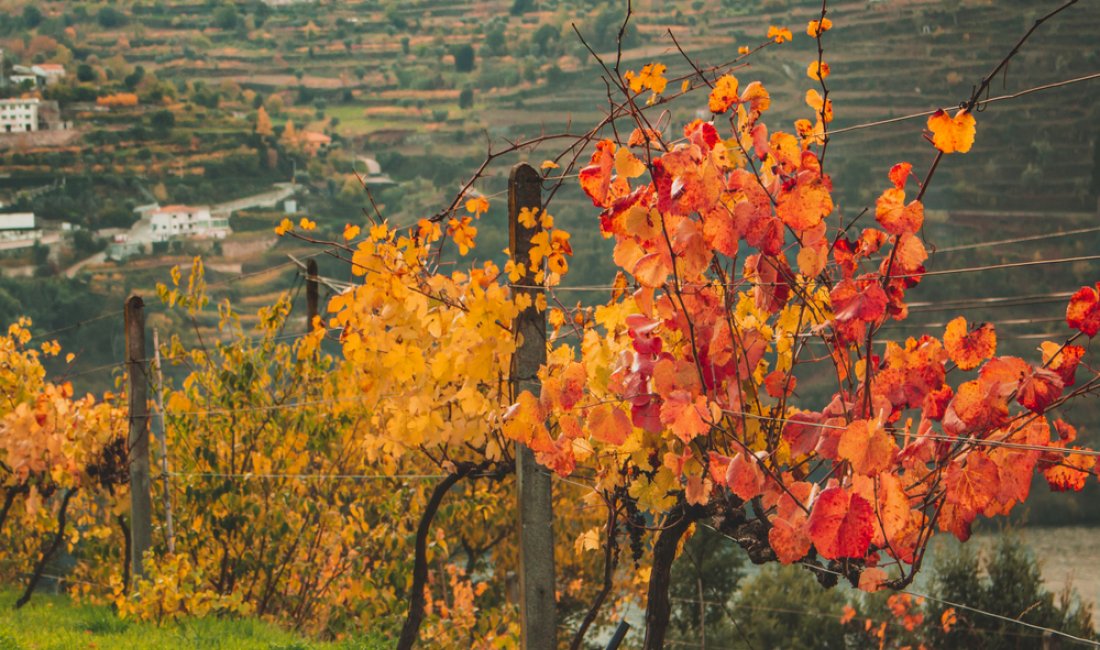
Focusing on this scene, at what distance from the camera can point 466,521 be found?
2066 cm

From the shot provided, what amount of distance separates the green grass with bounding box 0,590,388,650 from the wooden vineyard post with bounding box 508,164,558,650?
2.73 meters

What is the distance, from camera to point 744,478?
10.1 ft

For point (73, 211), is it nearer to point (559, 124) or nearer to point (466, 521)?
point (559, 124)

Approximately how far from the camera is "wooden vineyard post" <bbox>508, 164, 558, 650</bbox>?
15.0ft

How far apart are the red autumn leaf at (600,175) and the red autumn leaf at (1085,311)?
4.38ft

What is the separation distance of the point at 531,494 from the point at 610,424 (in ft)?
3.83

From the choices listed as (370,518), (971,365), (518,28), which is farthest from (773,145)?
(518,28)

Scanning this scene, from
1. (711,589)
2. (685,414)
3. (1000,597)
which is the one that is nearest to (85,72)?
(711,589)

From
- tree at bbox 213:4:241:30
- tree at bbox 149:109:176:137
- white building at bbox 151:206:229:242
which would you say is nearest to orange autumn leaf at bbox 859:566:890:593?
white building at bbox 151:206:229:242

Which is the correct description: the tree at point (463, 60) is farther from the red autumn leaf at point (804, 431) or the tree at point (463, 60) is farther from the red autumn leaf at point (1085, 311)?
the red autumn leaf at point (1085, 311)

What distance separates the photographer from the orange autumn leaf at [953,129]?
2752 mm

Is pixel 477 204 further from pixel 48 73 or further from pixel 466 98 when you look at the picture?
pixel 48 73

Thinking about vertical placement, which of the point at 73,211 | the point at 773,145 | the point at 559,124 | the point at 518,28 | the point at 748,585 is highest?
the point at 518,28

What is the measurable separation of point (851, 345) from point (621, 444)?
2.69 feet
